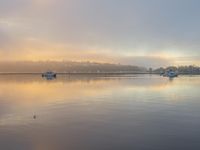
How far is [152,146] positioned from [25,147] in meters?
6.42

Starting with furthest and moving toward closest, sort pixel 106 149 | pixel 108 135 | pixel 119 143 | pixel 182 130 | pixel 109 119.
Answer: pixel 109 119 → pixel 182 130 → pixel 108 135 → pixel 119 143 → pixel 106 149

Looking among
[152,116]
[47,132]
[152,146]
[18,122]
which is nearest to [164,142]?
[152,146]

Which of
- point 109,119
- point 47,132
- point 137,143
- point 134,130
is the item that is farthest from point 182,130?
point 47,132

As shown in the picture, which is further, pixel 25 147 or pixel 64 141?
pixel 64 141

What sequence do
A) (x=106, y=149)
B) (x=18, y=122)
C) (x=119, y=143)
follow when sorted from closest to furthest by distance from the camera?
(x=106, y=149) < (x=119, y=143) < (x=18, y=122)

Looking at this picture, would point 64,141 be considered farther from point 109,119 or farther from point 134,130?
point 109,119

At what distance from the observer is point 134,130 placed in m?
19.3

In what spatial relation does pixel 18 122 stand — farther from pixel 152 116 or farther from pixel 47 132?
pixel 152 116

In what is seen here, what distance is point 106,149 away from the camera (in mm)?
14859

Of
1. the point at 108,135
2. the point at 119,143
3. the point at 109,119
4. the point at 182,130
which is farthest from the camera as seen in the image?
the point at 109,119

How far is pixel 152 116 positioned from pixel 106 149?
11.0 meters

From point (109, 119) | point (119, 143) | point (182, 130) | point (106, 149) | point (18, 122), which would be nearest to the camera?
point (106, 149)

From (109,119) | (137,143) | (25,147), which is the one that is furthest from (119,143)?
(109,119)

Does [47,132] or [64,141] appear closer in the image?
[64,141]
